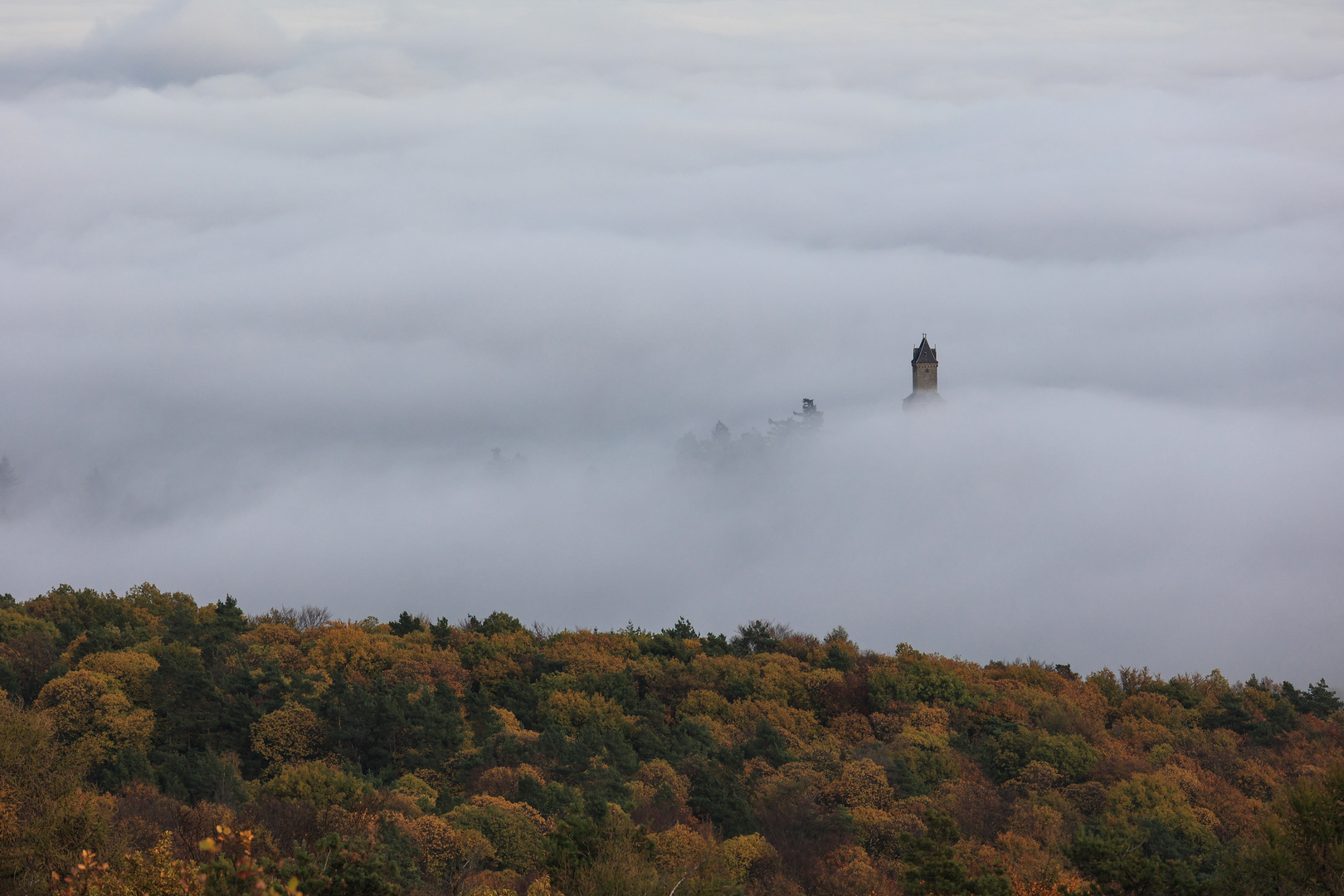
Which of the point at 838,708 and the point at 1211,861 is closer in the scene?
the point at 1211,861

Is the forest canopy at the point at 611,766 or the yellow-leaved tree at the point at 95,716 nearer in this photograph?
the forest canopy at the point at 611,766

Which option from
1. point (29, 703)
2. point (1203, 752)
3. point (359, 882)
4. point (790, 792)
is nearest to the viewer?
point (359, 882)

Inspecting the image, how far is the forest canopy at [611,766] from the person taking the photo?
32.5 m

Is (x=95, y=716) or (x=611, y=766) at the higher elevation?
(x=95, y=716)

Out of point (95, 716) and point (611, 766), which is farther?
point (611, 766)

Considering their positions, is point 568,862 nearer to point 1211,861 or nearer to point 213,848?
point 213,848

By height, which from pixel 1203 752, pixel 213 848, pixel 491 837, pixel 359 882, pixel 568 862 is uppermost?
pixel 213 848

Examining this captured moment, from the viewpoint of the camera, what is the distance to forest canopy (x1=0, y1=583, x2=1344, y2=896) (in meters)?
32.5

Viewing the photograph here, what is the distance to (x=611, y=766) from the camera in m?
57.2

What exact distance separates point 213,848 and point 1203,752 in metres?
64.2

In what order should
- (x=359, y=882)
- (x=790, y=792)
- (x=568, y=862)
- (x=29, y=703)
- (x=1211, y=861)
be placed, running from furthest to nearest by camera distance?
(x=29, y=703), (x=790, y=792), (x=1211, y=861), (x=568, y=862), (x=359, y=882)

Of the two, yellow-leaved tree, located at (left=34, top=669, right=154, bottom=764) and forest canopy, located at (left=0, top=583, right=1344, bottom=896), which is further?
yellow-leaved tree, located at (left=34, top=669, right=154, bottom=764)

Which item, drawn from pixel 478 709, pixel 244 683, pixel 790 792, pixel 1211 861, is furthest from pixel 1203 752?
pixel 244 683

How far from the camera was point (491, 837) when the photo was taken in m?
45.8
